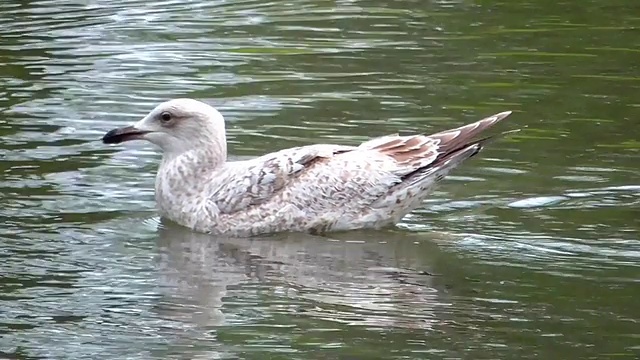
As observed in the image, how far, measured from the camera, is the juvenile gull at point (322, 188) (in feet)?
36.3

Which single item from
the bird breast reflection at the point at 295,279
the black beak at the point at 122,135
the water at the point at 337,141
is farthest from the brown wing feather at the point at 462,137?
the black beak at the point at 122,135

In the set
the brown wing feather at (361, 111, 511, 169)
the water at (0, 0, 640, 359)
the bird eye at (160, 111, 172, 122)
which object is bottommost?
the water at (0, 0, 640, 359)

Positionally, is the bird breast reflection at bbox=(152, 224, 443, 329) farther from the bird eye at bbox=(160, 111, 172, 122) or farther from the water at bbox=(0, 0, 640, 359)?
the bird eye at bbox=(160, 111, 172, 122)

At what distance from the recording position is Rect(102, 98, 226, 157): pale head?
11.4 metres

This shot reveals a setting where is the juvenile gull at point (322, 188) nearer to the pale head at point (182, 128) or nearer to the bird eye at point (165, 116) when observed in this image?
the pale head at point (182, 128)

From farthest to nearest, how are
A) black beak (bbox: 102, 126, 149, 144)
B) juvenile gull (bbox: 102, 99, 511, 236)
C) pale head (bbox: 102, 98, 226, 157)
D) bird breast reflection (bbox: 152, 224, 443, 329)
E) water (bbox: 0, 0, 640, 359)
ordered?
pale head (bbox: 102, 98, 226, 157), black beak (bbox: 102, 126, 149, 144), juvenile gull (bbox: 102, 99, 511, 236), bird breast reflection (bbox: 152, 224, 443, 329), water (bbox: 0, 0, 640, 359)

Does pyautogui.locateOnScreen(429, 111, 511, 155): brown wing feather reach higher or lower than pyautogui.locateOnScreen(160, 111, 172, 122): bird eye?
lower

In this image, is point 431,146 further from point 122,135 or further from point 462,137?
point 122,135

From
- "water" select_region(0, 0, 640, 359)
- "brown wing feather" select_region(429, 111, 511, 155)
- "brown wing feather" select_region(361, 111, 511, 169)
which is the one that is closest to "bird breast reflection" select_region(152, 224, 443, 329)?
"water" select_region(0, 0, 640, 359)

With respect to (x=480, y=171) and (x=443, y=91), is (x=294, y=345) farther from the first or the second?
(x=443, y=91)

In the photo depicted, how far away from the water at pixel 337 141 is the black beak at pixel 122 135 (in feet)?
1.57

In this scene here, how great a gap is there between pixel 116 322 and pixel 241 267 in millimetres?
1344

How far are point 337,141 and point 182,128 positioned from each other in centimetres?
176

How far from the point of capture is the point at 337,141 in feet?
42.4
